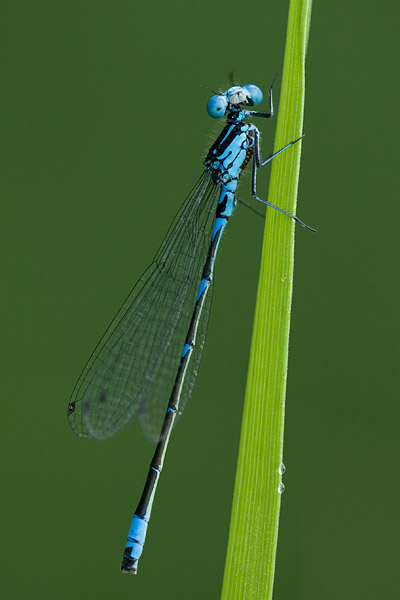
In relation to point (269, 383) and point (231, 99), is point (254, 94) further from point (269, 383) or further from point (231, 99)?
point (269, 383)

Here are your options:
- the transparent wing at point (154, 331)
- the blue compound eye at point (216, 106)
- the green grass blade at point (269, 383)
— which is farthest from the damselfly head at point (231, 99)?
the green grass blade at point (269, 383)

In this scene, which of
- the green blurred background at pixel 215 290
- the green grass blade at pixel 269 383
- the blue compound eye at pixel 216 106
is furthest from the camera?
the green blurred background at pixel 215 290

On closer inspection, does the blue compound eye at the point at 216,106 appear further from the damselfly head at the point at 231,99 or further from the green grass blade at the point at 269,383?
the green grass blade at the point at 269,383

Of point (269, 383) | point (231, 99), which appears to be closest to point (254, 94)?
point (231, 99)

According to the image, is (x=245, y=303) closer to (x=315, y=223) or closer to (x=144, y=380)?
(x=315, y=223)

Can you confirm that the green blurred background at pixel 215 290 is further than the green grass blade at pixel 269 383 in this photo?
Yes

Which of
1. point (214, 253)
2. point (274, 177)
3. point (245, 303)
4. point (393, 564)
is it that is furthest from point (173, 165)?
point (393, 564)
